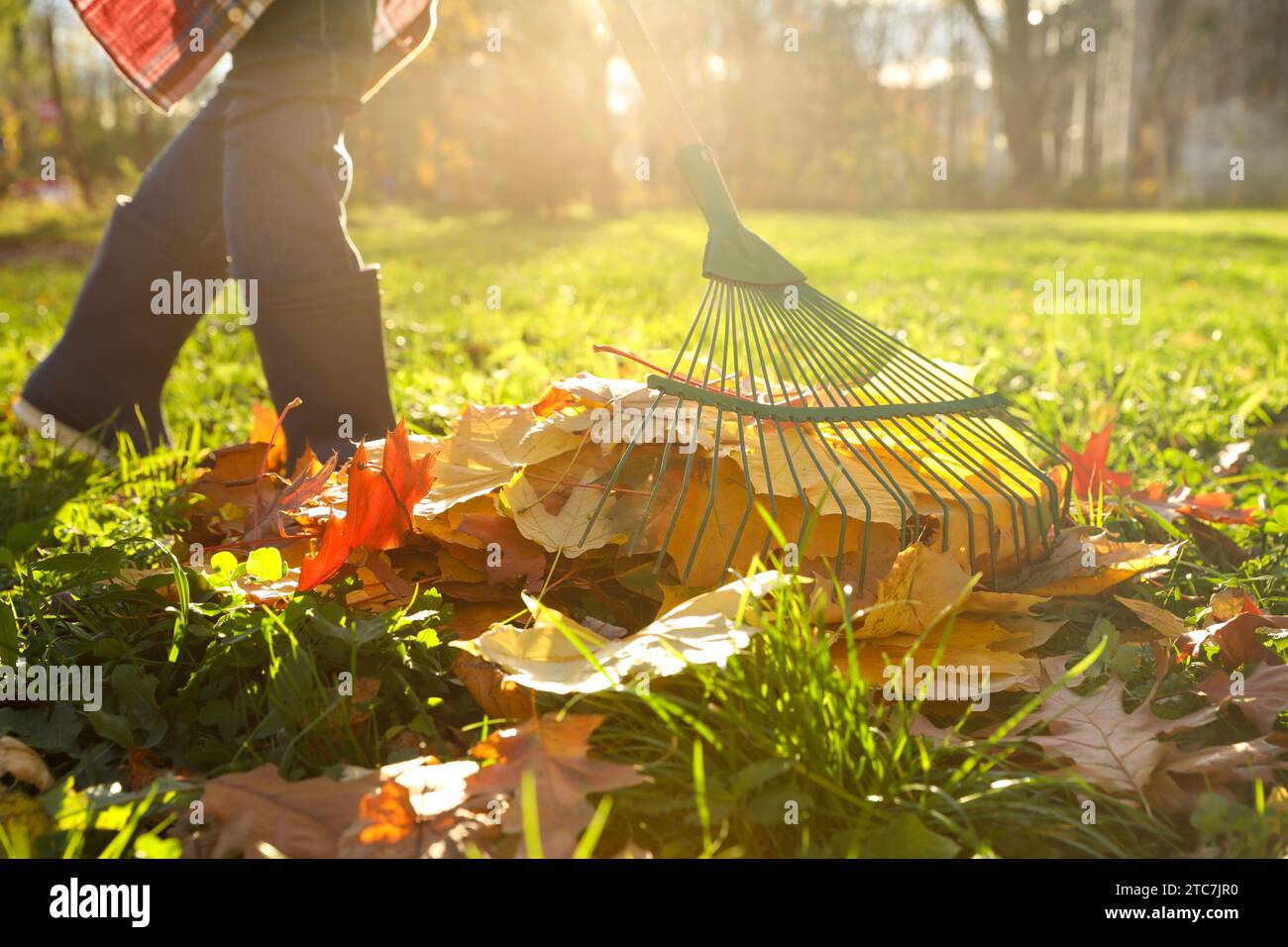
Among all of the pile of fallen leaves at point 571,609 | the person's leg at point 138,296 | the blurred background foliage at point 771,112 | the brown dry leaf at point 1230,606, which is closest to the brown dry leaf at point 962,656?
the pile of fallen leaves at point 571,609

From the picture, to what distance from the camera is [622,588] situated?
5.10 ft

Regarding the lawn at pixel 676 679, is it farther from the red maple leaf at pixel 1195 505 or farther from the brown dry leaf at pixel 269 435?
the brown dry leaf at pixel 269 435

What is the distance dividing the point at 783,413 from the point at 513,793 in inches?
30.4

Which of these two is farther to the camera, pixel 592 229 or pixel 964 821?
pixel 592 229

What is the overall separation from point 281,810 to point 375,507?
50 cm

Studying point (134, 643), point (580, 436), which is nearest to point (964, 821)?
point (580, 436)

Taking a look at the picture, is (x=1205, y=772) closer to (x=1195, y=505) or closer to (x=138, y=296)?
(x=1195, y=505)

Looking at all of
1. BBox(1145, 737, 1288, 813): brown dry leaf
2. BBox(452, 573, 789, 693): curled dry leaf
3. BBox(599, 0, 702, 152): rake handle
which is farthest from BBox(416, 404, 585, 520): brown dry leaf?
BBox(1145, 737, 1288, 813): brown dry leaf

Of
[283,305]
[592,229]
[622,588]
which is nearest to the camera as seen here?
[622,588]

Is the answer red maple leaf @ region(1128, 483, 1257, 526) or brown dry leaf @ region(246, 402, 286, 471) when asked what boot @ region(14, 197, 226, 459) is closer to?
brown dry leaf @ region(246, 402, 286, 471)

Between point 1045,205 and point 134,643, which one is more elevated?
point 1045,205

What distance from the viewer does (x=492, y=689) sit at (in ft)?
4.08

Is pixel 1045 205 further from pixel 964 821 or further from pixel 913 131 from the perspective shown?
pixel 964 821

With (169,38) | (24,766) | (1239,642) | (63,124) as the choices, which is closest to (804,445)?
(1239,642)
